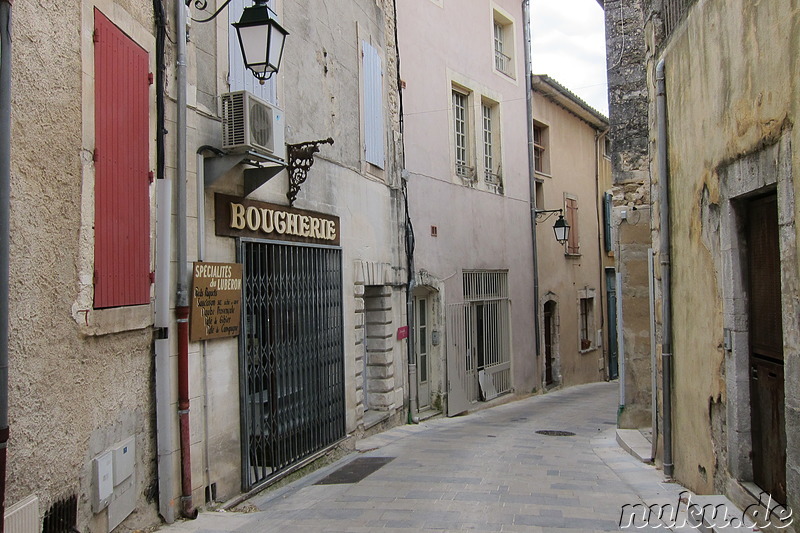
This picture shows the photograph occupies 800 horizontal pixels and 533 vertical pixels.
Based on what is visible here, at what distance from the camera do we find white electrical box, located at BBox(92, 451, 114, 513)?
411 cm

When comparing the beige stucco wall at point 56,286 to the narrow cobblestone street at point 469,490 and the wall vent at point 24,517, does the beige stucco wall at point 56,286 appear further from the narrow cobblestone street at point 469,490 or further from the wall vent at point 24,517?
the narrow cobblestone street at point 469,490

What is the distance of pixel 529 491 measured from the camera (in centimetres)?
597

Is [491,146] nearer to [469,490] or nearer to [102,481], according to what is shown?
[469,490]

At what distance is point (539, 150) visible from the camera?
16828mm

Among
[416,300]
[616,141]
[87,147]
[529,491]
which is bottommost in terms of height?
[529,491]

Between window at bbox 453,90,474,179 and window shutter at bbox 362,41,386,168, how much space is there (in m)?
3.34

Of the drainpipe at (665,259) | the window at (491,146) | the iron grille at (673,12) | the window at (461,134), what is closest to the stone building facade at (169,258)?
the drainpipe at (665,259)

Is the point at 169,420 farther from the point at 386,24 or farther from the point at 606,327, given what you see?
the point at 606,327

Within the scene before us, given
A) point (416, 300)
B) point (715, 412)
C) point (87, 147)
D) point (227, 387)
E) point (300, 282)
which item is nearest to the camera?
point (87, 147)

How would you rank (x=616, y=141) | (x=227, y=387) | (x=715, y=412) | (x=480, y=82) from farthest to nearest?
(x=480, y=82) → (x=616, y=141) → (x=227, y=387) → (x=715, y=412)

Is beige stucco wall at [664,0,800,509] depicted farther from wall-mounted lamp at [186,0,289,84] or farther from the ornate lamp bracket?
the ornate lamp bracket

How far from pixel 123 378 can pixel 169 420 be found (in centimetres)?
60

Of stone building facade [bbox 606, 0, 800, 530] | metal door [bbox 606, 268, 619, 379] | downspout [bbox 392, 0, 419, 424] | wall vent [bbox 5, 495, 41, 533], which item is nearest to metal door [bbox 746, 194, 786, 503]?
stone building facade [bbox 606, 0, 800, 530]

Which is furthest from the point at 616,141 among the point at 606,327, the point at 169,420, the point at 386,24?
the point at 606,327
